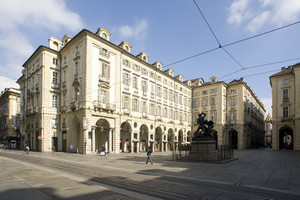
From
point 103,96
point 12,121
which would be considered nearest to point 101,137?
point 103,96

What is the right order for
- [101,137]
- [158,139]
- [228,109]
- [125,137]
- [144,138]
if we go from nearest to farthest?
[101,137] → [125,137] → [144,138] → [158,139] → [228,109]

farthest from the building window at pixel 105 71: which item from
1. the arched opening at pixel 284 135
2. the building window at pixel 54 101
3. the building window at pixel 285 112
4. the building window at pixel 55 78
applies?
the arched opening at pixel 284 135

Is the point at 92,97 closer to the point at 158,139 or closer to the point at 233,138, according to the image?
the point at 158,139

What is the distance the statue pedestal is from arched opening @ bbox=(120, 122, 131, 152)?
1875 centimetres

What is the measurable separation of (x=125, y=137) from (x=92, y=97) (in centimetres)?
1165

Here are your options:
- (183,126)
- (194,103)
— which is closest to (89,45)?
(183,126)

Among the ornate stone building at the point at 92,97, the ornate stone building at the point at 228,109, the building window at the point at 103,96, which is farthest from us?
the ornate stone building at the point at 228,109

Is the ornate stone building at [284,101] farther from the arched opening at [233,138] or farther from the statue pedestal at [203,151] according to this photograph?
the statue pedestal at [203,151]

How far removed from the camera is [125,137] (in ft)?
129

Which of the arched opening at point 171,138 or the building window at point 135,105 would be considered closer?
the building window at point 135,105

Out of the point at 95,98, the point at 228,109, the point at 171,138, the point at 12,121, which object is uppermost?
the point at 95,98

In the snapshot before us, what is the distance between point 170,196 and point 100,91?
2628cm

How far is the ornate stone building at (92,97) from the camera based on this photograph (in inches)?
1232

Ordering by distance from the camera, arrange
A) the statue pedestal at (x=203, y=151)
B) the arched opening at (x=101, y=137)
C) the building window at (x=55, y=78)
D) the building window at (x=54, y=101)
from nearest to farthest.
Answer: the statue pedestal at (x=203, y=151) → the arched opening at (x=101, y=137) → the building window at (x=54, y=101) → the building window at (x=55, y=78)
